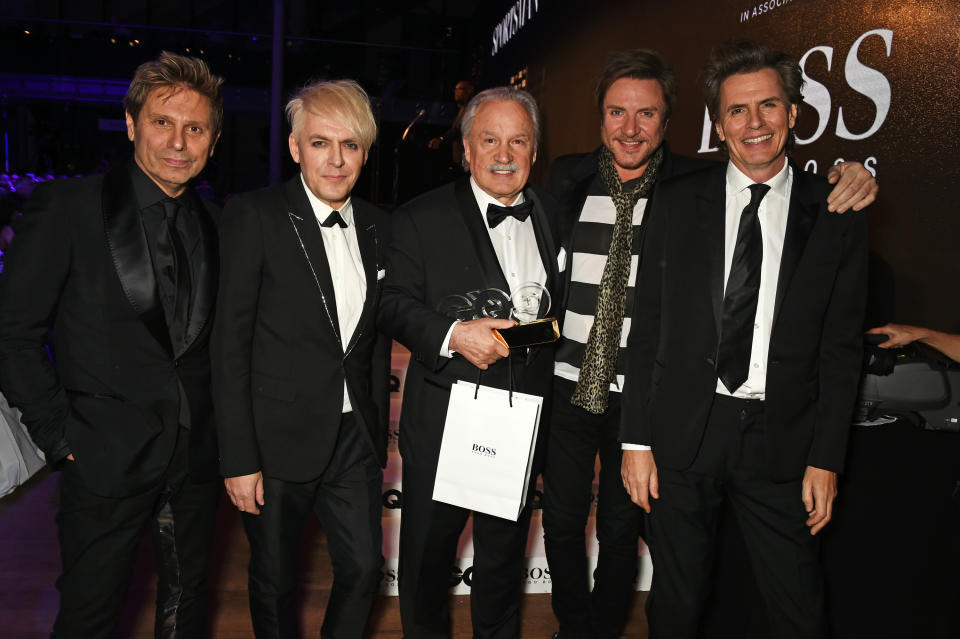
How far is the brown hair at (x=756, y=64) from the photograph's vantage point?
1.83m

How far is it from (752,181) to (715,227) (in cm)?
17

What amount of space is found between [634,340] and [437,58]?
10590 mm

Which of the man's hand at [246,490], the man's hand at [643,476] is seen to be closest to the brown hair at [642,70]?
the man's hand at [643,476]

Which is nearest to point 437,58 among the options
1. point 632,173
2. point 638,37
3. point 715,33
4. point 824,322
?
point 638,37

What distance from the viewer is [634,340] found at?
1913 mm

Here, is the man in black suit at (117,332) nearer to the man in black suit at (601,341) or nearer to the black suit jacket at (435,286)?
the black suit jacket at (435,286)

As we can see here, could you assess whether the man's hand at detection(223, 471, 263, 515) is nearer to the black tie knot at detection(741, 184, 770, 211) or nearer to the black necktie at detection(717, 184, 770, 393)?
the black necktie at detection(717, 184, 770, 393)

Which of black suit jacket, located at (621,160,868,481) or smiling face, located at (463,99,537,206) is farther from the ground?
smiling face, located at (463,99,537,206)

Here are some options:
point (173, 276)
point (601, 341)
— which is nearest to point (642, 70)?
point (601, 341)

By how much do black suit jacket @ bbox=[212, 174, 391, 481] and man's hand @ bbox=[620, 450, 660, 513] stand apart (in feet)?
2.62

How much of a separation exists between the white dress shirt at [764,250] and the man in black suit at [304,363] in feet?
3.28

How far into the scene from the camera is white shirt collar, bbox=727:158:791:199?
184cm

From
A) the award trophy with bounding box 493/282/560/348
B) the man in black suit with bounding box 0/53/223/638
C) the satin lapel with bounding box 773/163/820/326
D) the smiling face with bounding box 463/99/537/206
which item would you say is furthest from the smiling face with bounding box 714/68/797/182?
the man in black suit with bounding box 0/53/223/638

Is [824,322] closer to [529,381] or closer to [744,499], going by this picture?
[744,499]
